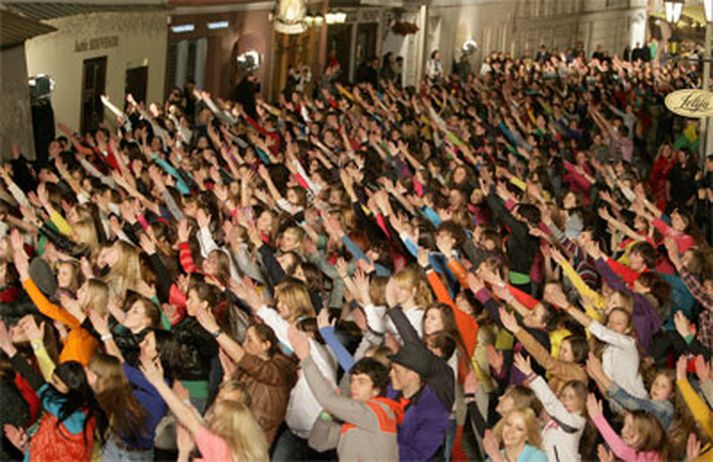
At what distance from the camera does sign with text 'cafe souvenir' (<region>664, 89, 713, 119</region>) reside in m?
16.9

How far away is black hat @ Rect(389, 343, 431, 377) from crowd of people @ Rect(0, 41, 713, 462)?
1cm

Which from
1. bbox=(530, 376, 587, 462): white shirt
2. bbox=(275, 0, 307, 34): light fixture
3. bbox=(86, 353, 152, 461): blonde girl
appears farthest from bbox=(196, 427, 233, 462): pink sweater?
bbox=(275, 0, 307, 34): light fixture

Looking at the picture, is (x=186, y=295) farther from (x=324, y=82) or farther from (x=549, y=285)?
(x=324, y=82)

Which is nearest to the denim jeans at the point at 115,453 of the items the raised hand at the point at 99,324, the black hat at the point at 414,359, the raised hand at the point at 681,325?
the raised hand at the point at 99,324

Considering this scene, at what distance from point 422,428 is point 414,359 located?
1.19ft

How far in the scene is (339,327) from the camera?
985 cm

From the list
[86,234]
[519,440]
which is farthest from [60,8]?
[519,440]

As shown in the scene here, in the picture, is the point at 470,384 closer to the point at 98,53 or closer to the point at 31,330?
the point at 31,330

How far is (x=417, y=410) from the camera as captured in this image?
7.94 meters

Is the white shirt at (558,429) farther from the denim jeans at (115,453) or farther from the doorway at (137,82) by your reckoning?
the doorway at (137,82)

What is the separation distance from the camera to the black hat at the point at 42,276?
10445mm

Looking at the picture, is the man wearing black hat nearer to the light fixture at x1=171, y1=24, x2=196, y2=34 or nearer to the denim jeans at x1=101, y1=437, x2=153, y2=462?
the denim jeans at x1=101, y1=437, x2=153, y2=462

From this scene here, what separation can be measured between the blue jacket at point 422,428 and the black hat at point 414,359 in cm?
11

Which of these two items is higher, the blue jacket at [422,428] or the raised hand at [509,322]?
the raised hand at [509,322]
